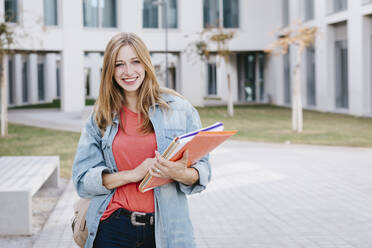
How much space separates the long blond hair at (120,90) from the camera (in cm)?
261

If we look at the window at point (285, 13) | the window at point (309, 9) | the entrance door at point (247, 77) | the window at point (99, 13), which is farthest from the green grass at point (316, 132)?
the entrance door at point (247, 77)

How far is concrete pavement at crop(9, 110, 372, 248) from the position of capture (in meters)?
5.58

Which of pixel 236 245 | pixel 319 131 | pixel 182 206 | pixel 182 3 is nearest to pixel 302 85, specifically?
pixel 182 3

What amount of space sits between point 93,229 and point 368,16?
23792 mm

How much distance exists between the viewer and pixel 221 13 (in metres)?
35.6

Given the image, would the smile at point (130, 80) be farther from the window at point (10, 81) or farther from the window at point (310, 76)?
the window at point (10, 81)

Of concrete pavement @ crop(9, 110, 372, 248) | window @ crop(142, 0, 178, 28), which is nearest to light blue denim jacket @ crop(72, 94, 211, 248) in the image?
concrete pavement @ crop(9, 110, 372, 248)

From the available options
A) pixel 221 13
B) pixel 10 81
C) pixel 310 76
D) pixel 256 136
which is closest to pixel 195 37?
pixel 221 13

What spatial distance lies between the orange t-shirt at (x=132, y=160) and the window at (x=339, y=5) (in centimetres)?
2555

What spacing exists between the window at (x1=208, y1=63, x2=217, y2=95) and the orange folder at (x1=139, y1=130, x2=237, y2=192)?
53.4m

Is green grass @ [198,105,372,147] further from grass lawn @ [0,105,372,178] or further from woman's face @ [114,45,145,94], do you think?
woman's face @ [114,45,145,94]

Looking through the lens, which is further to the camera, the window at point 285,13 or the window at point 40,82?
the window at point 40,82

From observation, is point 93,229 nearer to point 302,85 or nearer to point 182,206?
point 182,206

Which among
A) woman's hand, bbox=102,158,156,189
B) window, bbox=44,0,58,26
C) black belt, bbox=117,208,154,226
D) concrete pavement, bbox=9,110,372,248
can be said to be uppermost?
window, bbox=44,0,58,26
